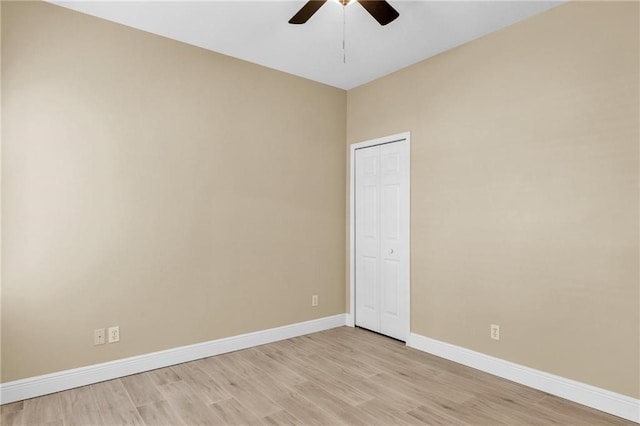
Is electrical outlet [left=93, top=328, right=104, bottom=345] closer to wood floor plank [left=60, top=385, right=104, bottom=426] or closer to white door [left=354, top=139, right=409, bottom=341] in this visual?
wood floor plank [left=60, top=385, right=104, bottom=426]

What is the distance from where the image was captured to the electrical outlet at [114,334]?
2941 mm

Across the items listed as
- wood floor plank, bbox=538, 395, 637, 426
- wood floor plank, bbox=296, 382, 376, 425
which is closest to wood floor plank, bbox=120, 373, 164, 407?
wood floor plank, bbox=296, 382, 376, 425

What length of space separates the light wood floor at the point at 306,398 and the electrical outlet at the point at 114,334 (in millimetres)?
308

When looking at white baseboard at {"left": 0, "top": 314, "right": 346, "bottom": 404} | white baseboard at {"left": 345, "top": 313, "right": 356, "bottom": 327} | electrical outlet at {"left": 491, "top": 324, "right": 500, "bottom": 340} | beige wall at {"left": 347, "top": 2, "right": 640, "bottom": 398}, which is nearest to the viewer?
beige wall at {"left": 347, "top": 2, "right": 640, "bottom": 398}

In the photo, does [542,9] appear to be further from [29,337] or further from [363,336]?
[29,337]

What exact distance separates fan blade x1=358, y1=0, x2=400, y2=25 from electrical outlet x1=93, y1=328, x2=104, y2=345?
3.01m

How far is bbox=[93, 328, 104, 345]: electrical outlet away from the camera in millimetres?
2873

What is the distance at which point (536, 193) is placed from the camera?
9.39ft

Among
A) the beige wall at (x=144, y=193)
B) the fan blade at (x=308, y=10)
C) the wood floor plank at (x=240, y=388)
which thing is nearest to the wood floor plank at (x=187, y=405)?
the wood floor plank at (x=240, y=388)

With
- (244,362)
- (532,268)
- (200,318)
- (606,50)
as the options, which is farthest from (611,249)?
(200,318)

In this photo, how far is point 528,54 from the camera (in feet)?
9.54

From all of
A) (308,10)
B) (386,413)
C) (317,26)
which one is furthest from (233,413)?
(317,26)

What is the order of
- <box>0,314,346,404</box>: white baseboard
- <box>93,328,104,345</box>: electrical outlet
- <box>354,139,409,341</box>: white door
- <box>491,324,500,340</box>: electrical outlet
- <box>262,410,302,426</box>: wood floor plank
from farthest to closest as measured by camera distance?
<box>354,139,409,341</box>: white door, <box>491,324,500,340</box>: electrical outlet, <box>93,328,104,345</box>: electrical outlet, <box>0,314,346,404</box>: white baseboard, <box>262,410,302,426</box>: wood floor plank

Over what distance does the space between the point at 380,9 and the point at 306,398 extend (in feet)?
8.74
